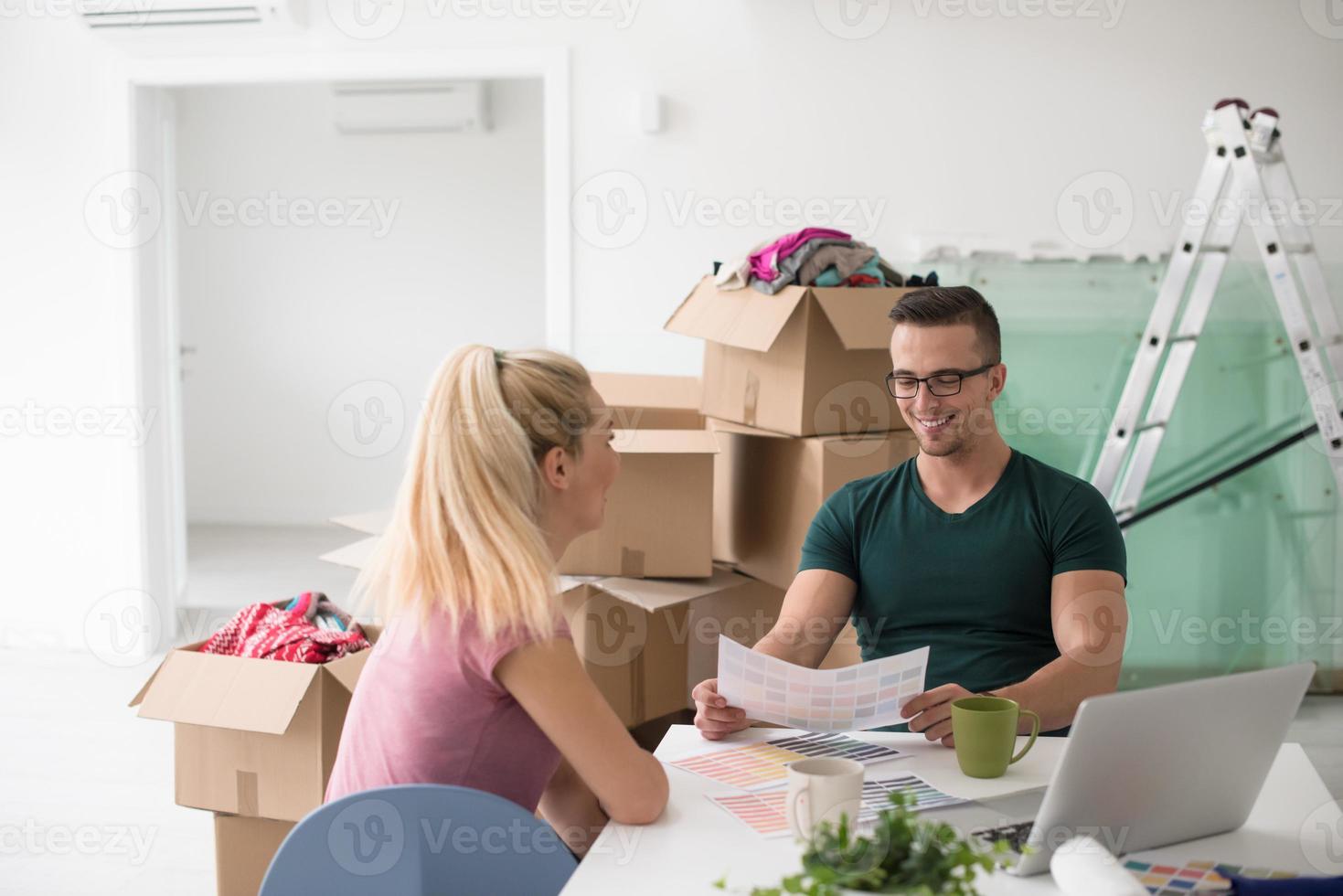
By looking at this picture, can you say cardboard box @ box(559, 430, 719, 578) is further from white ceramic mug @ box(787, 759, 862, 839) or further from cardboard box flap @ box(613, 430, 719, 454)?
white ceramic mug @ box(787, 759, 862, 839)

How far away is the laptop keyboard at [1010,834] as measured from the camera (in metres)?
1.20

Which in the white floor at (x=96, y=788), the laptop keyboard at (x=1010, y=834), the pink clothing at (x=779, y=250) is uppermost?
the pink clothing at (x=779, y=250)

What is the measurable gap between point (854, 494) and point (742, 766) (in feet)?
2.34

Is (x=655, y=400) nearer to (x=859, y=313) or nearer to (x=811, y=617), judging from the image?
(x=859, y=313)

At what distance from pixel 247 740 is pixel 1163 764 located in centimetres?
165

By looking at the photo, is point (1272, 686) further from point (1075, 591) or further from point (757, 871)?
point (1075, 591)

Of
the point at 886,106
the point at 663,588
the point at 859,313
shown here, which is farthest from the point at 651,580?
the point at 886,106

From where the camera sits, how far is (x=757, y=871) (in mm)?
1154

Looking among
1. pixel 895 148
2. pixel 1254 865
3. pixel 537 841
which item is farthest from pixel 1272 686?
pixel 895 148

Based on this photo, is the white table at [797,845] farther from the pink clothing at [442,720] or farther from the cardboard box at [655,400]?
the cardboard box at [655,400]

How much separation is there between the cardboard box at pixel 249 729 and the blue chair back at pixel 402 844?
100 cm

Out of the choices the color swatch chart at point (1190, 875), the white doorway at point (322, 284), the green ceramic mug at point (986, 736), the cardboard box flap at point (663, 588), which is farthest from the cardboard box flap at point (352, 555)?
the white doorway at point (322, 284)

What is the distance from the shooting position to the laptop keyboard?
3.94 feet

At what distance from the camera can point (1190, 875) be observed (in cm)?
114
